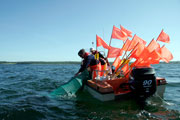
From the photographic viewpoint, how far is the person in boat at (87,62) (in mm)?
6672

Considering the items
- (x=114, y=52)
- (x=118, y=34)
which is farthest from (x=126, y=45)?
(x=114, y=52)

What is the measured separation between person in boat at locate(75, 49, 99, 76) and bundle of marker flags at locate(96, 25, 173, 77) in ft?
2.58

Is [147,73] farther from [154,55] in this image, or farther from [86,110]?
[86,110]

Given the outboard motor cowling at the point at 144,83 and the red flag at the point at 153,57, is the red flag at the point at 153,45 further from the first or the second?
the outboard motor cowling at the point at 144,83

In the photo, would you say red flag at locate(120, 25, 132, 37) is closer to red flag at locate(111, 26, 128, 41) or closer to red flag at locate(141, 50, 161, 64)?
red flag at locate(111, 26, 128, 41)

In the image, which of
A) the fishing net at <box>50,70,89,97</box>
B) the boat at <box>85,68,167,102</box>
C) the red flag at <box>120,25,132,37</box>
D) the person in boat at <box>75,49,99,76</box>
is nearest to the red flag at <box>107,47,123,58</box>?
the person in boat at <box>75,49,99,76</box>

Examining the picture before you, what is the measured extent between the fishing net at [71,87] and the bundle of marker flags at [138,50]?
169cm

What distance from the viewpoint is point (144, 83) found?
4551 millimetres

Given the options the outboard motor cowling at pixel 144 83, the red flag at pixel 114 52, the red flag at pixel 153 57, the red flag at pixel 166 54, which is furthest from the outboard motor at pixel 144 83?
the red flag at pixel 114 52

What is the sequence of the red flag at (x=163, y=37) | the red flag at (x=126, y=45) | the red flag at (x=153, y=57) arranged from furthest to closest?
the red flag at (x=126, y=45), the red flag at (x=163, y=37), the red flag at (x=153, y=57)

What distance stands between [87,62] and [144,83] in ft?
9.36

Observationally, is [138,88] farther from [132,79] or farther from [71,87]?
[71,87]

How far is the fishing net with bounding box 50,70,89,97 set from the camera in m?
6.18

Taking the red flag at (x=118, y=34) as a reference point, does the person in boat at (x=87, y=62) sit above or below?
below
